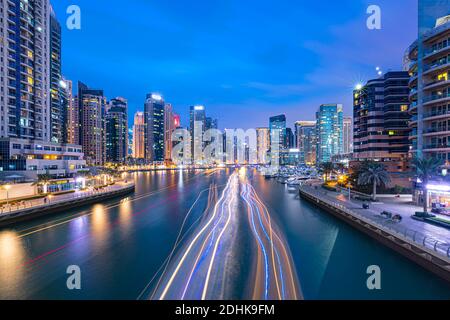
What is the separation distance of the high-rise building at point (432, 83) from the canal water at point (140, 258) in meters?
20.6

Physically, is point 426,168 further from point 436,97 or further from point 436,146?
point 436,97

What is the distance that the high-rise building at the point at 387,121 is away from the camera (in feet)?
204

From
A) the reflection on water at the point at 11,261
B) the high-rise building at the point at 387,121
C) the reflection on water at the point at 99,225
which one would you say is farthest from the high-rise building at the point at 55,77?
the high-rise building at the point at 387,121

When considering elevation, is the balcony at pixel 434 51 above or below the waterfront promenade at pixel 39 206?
above

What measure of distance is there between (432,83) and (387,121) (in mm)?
32226

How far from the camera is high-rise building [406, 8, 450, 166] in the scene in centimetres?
3312

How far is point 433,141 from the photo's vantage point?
35562mm

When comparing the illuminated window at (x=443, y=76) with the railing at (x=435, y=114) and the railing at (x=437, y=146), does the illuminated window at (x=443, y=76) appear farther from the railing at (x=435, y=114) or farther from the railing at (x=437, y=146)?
the railing at (x=437, y=146)

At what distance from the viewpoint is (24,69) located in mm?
66500

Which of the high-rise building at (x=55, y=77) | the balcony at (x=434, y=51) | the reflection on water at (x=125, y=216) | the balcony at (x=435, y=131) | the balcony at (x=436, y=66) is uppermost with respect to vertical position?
the high-rise building at (x=55, y=77)
